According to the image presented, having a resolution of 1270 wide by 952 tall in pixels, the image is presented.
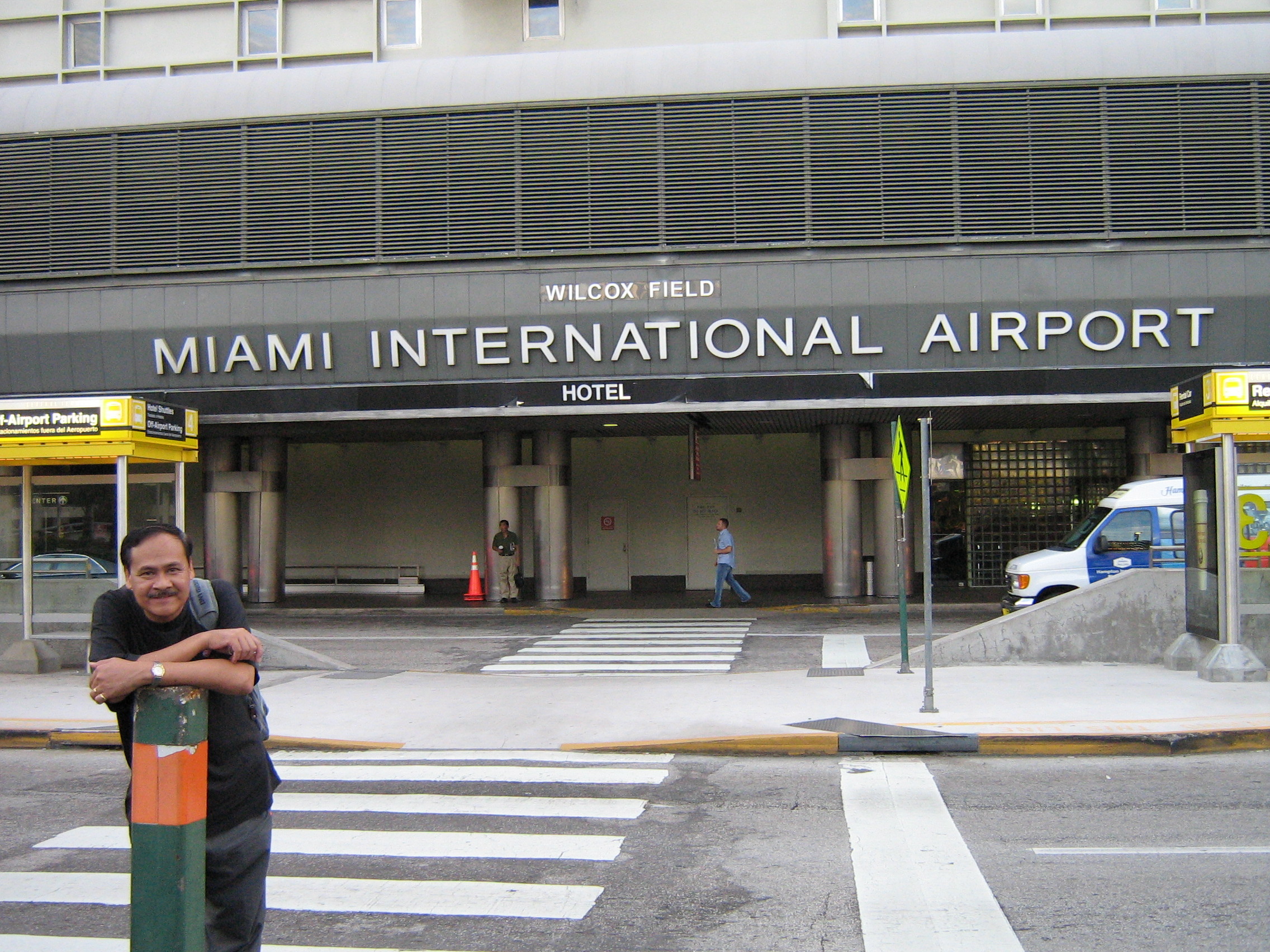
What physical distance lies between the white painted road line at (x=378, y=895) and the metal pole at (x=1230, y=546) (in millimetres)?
9443

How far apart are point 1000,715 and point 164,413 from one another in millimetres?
11091

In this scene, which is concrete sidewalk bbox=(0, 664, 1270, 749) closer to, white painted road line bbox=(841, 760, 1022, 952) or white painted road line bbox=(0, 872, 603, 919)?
white painted road line bbox=(841, 760, 1022, 952)

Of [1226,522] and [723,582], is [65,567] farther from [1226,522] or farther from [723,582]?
[1226,522]

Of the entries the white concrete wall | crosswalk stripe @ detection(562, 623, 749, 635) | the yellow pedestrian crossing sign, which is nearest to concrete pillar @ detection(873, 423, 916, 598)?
crosswalk stripe @ detection(562, 623, 749, 635)

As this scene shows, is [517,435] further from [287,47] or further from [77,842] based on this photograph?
[77,842]

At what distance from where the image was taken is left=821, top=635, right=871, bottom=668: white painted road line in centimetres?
1530

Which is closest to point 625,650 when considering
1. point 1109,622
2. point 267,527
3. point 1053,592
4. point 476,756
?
point 1053,592

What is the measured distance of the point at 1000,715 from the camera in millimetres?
11000

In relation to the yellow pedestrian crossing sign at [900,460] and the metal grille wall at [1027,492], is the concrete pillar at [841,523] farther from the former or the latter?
the yellow pedestrian crossing sign at [900,460]

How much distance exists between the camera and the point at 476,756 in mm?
10195

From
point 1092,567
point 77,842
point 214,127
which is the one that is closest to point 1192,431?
point 1092,567

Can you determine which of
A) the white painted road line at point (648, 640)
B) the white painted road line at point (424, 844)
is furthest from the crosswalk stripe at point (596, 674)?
the white painted road line at point (424, 844)

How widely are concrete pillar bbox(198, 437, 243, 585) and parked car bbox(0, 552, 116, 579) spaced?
9951 mm

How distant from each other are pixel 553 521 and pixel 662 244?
6.50m
